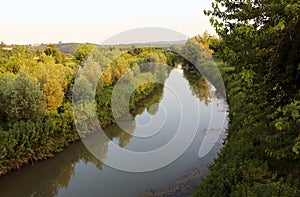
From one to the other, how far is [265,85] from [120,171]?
9944mm

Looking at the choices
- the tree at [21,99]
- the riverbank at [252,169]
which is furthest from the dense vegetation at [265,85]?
the tree at [21,99]

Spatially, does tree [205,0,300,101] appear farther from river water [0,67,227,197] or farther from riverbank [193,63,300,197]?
river water [0,67,227,197]

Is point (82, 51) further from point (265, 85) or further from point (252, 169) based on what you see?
point (265, 85)

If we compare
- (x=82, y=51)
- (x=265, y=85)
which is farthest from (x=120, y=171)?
(x=82, y=51)

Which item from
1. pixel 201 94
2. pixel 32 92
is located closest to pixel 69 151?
pixel 32 92

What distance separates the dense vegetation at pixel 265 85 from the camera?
4684 mm

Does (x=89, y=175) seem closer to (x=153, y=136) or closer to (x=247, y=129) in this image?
(x=153, y=136)

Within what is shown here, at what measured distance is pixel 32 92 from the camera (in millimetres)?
14055

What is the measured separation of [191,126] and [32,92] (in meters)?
10.4

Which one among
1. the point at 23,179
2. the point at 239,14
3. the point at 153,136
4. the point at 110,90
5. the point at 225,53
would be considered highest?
the point at 239,14

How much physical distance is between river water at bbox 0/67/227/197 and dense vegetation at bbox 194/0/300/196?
466cm

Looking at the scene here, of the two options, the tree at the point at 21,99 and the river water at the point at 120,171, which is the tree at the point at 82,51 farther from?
the tree at the point at 21,99

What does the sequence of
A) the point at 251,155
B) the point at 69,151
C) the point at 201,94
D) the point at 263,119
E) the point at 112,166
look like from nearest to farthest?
the point at 263,119
the point at 251,155
the point at 112,166
the point at 69,151
the point at 201,94

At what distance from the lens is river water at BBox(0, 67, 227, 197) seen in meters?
12.2
